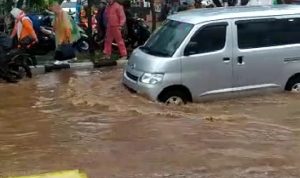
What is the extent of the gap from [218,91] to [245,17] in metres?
1.32

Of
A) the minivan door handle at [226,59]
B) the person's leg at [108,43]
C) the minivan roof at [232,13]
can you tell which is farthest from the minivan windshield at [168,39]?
the person's leg at [108,43]

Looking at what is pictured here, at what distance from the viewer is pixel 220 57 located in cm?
1060

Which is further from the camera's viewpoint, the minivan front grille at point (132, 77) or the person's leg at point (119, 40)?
the person's leg at point (119, 40)

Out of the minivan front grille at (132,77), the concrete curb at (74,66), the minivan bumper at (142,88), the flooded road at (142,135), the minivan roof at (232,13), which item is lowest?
the concrete curb at (74,66)

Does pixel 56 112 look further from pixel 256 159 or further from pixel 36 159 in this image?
pixel 256 159

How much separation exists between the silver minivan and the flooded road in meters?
0.26

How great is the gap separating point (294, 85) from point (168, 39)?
7.39ft

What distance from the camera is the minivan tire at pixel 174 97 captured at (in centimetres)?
1048

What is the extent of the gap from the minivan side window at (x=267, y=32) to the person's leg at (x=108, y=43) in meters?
5.93

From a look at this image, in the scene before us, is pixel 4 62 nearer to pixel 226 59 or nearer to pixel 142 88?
pixel 142 88

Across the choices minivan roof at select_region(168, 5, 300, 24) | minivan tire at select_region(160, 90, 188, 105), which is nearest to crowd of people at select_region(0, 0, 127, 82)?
minivan roof at select_region(168, 5, 300, 24)

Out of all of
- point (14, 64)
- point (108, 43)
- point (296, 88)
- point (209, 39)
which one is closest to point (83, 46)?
point (108, 43)

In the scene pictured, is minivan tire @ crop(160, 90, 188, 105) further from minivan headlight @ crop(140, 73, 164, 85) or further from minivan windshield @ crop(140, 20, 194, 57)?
minivan windshield @ crop(140, 20, 194, 57)

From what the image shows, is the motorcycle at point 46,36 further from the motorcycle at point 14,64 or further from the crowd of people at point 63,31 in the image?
the motorcycle at point 14,64
